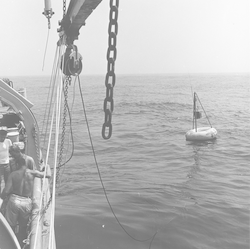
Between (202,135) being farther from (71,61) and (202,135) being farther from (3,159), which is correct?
(71,61)

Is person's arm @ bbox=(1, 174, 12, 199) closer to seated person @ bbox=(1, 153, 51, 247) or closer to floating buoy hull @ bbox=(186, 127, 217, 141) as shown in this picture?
seated person @ bbox=(1, 153, 51, 247)

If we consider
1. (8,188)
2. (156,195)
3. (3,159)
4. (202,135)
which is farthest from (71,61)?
(202,135)

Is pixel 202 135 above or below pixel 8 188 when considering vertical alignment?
below

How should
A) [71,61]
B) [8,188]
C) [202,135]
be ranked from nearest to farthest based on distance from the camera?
[71,61]
[8,188]
[202,135]

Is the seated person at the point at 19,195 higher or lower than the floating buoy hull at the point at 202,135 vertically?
higher

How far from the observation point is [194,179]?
1415 cm

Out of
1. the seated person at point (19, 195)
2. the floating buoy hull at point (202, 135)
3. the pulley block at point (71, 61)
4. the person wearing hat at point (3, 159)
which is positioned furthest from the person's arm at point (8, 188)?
the floating buoy hull at point (202, 135)

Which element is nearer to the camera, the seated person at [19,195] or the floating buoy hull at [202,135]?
the seated person at [19,195]

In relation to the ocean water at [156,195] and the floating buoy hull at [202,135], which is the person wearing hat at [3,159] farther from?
the floating buoy hull at [202,135]

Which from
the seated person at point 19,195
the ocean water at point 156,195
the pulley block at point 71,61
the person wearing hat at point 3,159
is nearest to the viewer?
the pulley block at point 71,61

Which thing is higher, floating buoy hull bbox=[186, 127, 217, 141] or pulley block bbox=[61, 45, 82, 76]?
pulley block bbox=[61, 45, 82, 76]

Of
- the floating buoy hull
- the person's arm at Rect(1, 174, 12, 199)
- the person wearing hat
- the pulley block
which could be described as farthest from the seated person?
the floating buoy hull

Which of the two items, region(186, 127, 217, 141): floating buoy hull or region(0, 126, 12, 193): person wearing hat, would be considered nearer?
region(0, 126, 12, 193): person wearing hat

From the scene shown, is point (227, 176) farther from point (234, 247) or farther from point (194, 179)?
point (234, 247)
